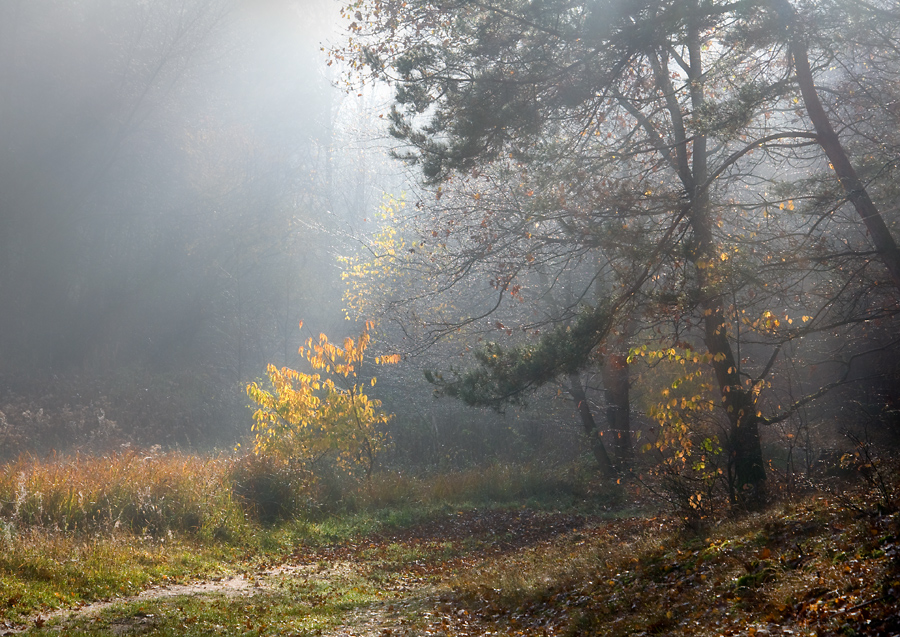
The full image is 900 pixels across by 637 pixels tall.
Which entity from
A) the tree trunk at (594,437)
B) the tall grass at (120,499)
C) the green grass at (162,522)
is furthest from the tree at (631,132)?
the tree trunk at (594,437)

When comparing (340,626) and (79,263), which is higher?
(79,263)

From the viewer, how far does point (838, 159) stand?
825cm

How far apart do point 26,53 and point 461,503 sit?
78.0 ft

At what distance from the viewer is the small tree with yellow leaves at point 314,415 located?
44.2 feet

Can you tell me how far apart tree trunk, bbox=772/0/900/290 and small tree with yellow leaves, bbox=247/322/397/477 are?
7.96 m

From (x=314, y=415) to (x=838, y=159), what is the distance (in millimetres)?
10186

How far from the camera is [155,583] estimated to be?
303 inches

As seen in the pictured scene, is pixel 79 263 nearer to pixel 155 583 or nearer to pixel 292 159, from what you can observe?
pixel 292 159

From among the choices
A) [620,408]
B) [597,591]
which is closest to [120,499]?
[597,591]

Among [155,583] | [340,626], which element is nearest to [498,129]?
[340,626]

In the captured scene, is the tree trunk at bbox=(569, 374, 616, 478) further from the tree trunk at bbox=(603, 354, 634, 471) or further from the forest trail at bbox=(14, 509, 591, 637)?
the forest trail at bbox=(14, 509, 591, 637)

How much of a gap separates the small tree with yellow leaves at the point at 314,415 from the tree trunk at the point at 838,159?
796 centimetres

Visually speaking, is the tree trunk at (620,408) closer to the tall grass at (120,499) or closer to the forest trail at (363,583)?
the forest trail at (363,583)

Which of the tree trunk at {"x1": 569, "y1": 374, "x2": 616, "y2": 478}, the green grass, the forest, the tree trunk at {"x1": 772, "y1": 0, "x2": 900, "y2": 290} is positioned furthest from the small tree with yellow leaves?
the tree trunk at {"x1": 772, "y1": 0, "x2": 900, "y2": 290}
